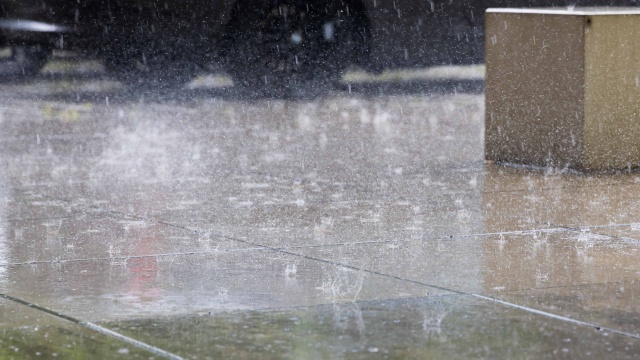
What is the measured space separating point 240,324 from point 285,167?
418cm

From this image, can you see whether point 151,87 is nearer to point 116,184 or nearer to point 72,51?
point 72,51

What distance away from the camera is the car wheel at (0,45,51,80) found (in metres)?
13.5

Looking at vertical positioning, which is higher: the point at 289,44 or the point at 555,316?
the point at 289,44

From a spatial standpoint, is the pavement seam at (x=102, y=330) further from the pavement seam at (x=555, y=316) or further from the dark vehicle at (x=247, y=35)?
the dark vehicle at (x=247, y=35)

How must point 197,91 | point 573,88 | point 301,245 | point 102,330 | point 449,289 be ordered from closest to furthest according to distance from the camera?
point 102,330 < point 449,289 < point 301,245 < point 573,88 < point 197,91

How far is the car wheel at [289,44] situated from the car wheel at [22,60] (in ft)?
6.05

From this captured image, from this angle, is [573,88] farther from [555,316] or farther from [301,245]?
[555,316]

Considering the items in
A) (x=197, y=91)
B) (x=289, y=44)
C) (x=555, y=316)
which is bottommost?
(x=555, y=316)

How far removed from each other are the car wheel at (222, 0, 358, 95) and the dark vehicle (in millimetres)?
10

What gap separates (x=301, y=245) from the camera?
587 cm

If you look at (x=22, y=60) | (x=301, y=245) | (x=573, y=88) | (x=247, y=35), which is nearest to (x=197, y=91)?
(x=247, y=35)

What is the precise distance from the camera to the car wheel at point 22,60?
1347 centimetres

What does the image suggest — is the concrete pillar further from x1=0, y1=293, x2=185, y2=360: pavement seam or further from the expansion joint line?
x1=0, y1=293, x2=185, y2=360: pavement seam

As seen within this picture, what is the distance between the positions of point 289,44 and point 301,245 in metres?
8.03
